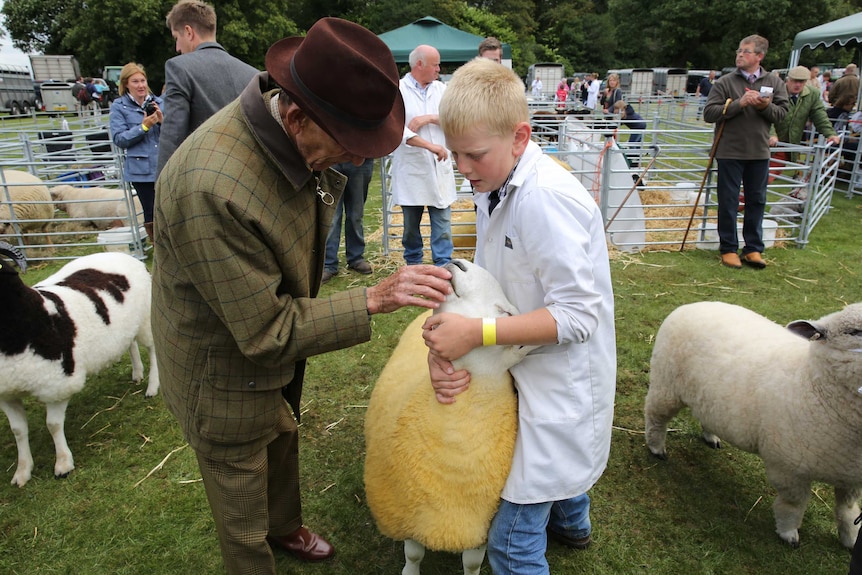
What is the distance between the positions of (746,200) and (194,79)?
5648 mm

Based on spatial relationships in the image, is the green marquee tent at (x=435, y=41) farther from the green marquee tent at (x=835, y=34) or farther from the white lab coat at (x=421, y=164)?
the white lab coat at (x=421, y=164)

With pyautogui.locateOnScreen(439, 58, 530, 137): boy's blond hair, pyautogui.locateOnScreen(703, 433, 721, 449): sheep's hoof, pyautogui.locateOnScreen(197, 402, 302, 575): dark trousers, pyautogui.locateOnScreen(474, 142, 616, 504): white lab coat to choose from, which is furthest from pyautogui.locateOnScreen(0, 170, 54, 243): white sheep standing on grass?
pyautogui.locateOnScreen(703, 433, 721, 449): sheep's hoof

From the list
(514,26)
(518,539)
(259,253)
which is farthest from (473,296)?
(514,26)

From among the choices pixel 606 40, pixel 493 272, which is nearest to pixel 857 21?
pixel 493 272

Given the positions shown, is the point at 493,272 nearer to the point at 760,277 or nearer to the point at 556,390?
the point at 556,390

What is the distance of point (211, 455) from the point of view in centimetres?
188

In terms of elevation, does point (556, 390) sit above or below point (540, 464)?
above

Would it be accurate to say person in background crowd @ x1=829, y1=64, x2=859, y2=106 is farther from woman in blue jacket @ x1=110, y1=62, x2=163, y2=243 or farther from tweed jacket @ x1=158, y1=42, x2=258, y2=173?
woman in blue jacket @ x1=110, y1=62, x2=163, y2=243

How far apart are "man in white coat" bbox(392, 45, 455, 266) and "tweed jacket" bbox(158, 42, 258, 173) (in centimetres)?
181

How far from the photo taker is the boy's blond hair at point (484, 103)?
1.64m

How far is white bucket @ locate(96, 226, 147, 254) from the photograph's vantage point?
23.1 ft

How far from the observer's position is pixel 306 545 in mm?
2570

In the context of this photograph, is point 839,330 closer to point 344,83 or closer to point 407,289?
point 407,289

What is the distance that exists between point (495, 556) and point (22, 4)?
206 feet
